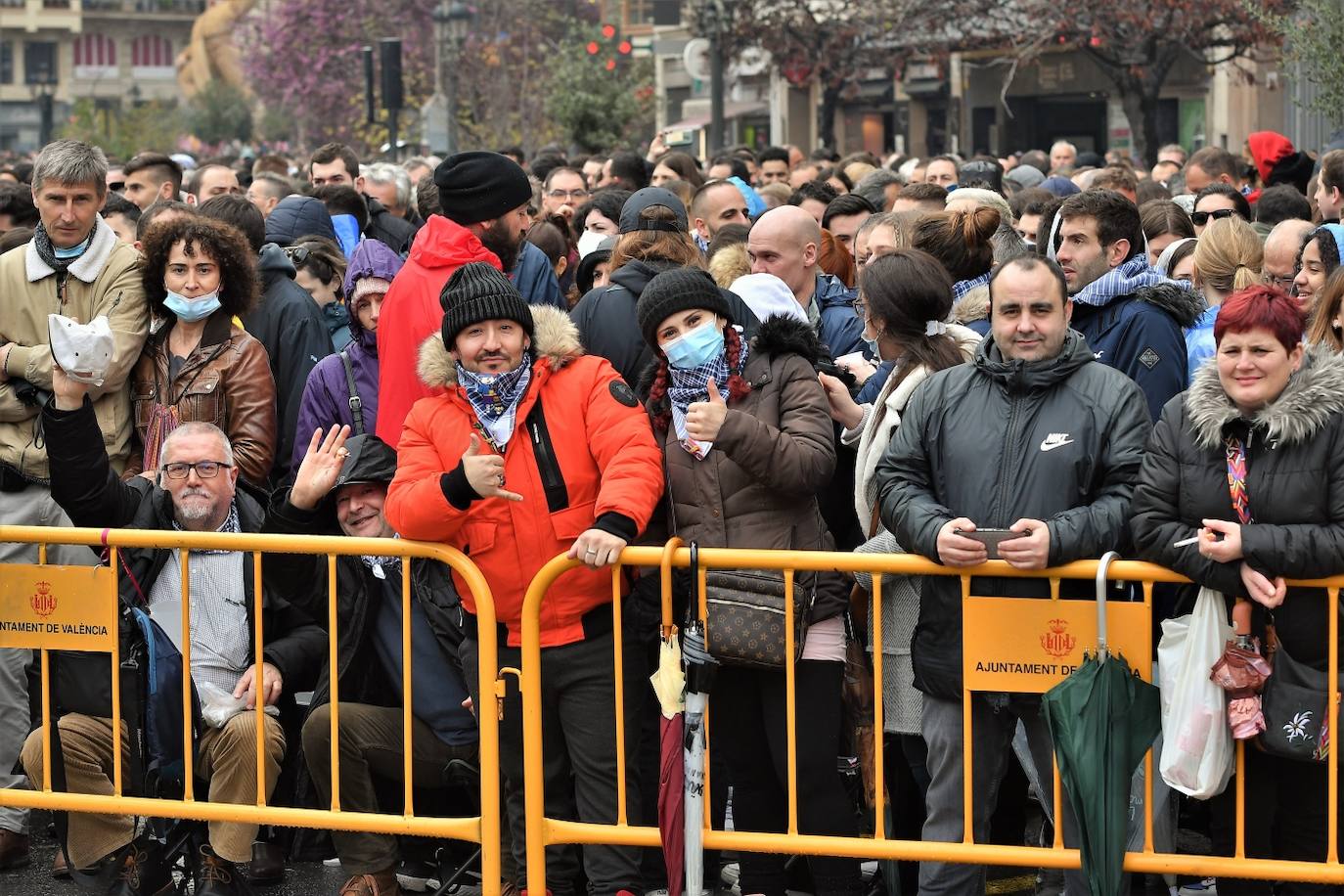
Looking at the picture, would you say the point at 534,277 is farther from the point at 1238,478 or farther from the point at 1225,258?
the point at 1238,478

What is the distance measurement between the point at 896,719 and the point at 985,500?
80cm

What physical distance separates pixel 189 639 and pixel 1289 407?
3.39 metres

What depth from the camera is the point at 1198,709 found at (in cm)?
486

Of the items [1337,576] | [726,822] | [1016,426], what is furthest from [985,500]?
[726,822]

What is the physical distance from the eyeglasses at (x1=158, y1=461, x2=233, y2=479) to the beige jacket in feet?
1.93

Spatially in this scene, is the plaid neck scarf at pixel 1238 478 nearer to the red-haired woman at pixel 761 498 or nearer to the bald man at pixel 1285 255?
the red-haired woman at pixel 761 498

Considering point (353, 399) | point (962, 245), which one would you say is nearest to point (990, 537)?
point (962, 245)

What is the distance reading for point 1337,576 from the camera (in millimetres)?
4727

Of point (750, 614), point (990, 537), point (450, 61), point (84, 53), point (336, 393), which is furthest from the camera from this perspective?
point (84, 53)

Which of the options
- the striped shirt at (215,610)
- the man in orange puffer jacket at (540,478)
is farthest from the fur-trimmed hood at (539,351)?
the striped shirt at (215,610)

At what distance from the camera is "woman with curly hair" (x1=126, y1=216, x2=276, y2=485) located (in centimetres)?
658

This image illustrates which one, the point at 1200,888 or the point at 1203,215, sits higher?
the point at 1203,215

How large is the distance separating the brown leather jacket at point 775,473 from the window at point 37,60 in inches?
3653

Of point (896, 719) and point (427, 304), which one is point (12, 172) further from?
point (896, 719)
